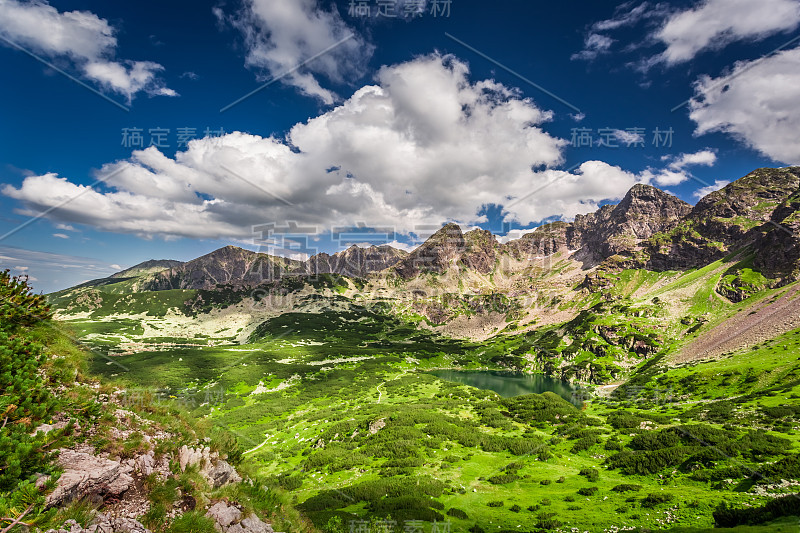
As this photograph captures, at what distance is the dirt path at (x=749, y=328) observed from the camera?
4461 inches

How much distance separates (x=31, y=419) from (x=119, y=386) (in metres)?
6.71

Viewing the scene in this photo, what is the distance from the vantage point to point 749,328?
124 metres

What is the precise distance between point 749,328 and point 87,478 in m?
190

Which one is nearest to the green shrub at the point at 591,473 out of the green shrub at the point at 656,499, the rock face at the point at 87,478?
the green shrub at the point at 656,499

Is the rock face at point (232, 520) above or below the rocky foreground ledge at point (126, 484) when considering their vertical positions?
below

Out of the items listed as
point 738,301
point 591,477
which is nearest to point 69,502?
point 591,477


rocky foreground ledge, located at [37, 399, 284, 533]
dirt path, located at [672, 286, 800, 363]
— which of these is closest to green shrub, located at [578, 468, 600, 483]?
rocky foreground ledge, located at [37, 399, 284, 533]

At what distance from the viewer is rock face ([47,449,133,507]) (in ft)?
25.9

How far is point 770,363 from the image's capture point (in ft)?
268

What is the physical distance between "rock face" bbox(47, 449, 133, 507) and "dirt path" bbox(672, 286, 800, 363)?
17014 centimetres

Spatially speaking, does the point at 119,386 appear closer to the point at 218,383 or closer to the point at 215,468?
the point at 215,468

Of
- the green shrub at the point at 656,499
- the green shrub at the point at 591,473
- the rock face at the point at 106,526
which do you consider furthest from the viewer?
the green shrub at the point at 591,473

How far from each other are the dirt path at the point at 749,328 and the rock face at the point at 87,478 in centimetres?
17014

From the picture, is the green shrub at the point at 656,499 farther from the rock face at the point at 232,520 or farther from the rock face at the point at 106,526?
the rock face at the point at 106,526
